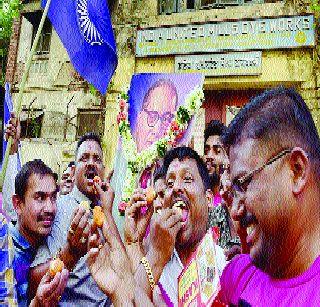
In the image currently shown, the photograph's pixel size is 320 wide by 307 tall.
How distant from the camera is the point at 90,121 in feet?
39.2

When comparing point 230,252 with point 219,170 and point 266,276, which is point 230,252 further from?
point 219,170

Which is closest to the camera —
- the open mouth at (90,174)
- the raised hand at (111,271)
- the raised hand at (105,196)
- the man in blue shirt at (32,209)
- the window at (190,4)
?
the raised hand at (111,271)

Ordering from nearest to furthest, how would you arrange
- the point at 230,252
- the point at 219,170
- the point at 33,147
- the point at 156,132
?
the point at 230,252
the point at 219,170
the point at 156,132
the point at 33,147

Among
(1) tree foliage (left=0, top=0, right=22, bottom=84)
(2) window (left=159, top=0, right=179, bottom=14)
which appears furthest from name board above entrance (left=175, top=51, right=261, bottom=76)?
(1) tree foliage (left=0, top=0, right=22, bottom=84)

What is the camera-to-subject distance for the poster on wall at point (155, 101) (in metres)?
5.44

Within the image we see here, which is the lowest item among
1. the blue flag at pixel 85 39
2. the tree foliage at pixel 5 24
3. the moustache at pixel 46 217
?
the moustache at pixel 46 217

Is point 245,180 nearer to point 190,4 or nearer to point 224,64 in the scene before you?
point 224,64

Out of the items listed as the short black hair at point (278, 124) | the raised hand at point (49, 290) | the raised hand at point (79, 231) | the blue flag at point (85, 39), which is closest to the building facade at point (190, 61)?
the blue flag at point (85, 39)

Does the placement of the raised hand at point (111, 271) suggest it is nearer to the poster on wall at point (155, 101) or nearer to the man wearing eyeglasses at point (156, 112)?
the poster on wall at point (155, 101)

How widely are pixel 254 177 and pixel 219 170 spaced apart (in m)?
3.16

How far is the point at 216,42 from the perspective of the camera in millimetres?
9852

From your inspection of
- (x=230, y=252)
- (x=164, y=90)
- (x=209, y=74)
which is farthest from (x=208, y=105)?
(x=230, y=252)

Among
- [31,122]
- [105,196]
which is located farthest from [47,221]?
[31,122]

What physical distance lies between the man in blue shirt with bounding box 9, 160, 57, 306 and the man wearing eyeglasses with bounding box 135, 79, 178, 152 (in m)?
2.52
